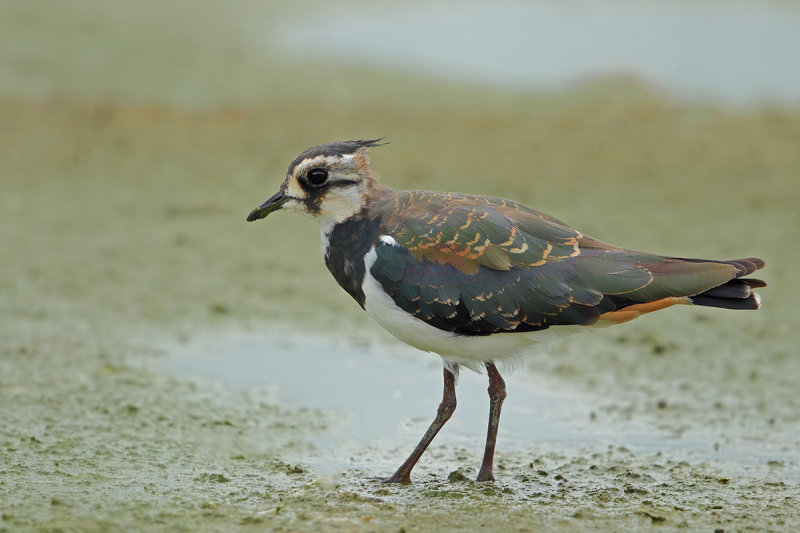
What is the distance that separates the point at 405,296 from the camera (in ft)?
17.3

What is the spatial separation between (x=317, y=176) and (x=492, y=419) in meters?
1.60

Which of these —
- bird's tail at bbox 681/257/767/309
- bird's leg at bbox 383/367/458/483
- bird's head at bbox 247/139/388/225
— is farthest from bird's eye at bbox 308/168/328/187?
bird's tail at bbox 681/257/767/309

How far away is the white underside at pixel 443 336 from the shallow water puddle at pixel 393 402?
828 millimetres

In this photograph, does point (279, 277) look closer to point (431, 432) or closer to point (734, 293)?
point (431, 432)

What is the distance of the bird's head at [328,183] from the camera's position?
557 cm

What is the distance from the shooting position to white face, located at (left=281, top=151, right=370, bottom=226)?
5574 mm

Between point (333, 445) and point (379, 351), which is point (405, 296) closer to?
Answer: point (333, 445)

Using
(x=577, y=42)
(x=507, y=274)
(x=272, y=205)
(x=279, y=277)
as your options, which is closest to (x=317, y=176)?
(x=272, y=205)

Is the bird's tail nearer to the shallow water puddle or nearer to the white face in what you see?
A: the shallow water puddle

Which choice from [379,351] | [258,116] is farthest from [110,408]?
[258,116]

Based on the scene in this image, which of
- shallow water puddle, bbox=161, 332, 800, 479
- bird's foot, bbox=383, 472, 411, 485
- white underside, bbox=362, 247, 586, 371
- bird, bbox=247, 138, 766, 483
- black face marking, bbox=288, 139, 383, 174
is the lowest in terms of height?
bird's foot, bbox=383, 472, 411, 485

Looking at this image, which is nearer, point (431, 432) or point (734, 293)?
point (734, 293)

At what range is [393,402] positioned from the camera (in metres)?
6.76

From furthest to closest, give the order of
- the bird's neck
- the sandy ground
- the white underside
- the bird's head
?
the bird's head
the bird's neck
the white underside
the sandy ground
